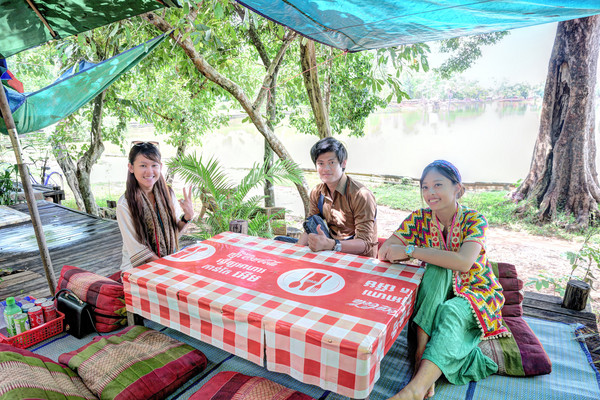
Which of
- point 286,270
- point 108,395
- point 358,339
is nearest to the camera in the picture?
point 358,339

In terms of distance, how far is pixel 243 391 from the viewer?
1.37m

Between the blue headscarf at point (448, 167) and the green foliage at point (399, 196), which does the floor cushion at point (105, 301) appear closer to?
the blue headscarf at point (448, 167)

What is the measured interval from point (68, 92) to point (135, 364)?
304 centimetres

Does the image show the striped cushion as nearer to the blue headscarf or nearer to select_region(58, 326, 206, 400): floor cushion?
the blue headscarf

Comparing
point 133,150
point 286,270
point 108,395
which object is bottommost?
point 108,395

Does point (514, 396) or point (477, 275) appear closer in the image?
point (514, 396)

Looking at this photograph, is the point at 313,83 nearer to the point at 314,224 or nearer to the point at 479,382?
the point at 314,224

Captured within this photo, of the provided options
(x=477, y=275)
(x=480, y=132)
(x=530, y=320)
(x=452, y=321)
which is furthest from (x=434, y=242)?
(x=480, y=132)

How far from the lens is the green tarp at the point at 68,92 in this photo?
127 inches

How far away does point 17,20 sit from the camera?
Result: 82.7 inches

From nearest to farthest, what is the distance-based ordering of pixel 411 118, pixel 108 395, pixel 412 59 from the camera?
pixel 108 395 → pixel 412 59 → pixel 411 118

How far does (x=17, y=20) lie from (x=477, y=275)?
2979 mm

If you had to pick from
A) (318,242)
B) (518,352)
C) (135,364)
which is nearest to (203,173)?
(318,242)

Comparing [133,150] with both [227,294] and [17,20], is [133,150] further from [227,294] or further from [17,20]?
[227,294]
